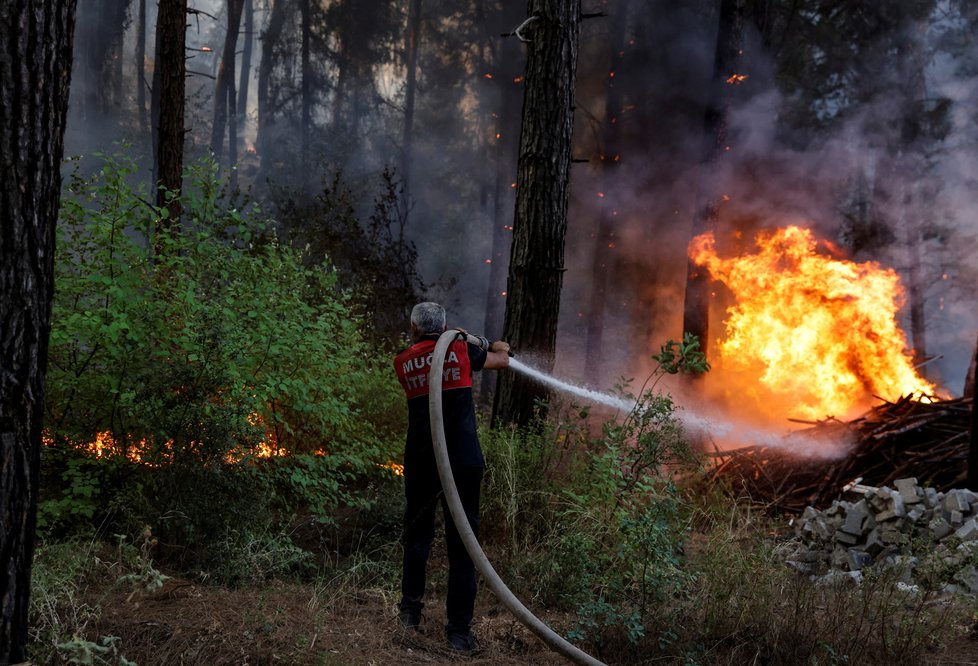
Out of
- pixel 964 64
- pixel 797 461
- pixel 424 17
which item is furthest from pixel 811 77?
pixel 424 17

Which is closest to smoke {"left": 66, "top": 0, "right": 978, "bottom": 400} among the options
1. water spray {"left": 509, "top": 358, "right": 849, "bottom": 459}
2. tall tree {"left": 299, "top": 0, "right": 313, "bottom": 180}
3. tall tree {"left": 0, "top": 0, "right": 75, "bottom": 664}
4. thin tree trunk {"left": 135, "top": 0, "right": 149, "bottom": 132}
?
water spray {"left": 509, "top": 358, "right": 849, "bottom": 459}

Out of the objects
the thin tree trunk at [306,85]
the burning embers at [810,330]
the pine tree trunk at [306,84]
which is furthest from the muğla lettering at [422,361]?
the pine tree trunk at [306,84]

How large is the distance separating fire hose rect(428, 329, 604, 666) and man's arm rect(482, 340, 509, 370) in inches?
20.1

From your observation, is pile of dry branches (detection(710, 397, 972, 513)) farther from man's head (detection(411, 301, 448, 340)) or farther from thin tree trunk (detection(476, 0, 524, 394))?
thin tree trunk (detection(476, 0, 524, 394))

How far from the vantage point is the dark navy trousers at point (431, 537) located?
473 cm

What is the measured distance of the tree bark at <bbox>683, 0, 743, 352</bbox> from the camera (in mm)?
15047

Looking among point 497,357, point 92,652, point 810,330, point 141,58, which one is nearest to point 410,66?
point 141,58

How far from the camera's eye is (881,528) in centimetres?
695

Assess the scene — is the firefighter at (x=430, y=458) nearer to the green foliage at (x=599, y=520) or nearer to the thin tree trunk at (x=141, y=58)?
the green foliage at (x=599, y=520)

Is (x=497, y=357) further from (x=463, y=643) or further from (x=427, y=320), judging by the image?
(x=463, y=643)

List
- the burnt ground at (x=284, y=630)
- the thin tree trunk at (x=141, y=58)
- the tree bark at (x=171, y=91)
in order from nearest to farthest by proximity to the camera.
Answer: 1. the burnt ground at (x=284, y=630)
2. the tree bark at (x=171, y=91)
3. the thin tree trunk at (x=141, y=58)

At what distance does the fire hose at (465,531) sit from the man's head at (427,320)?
0.27 meters

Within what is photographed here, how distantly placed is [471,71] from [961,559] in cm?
3156

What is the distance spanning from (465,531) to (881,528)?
4.53 metres
